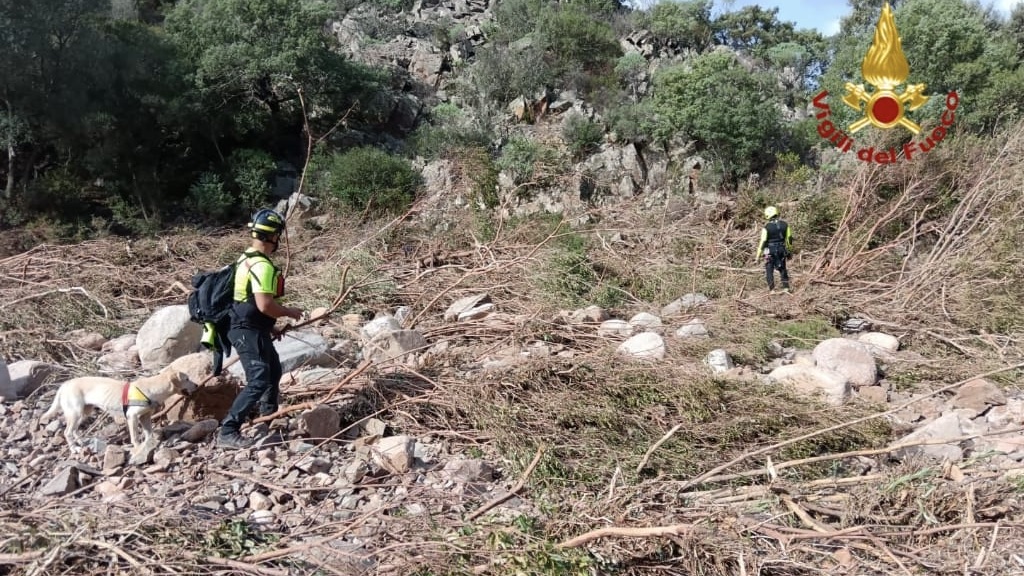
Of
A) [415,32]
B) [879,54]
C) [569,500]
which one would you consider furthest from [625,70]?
[569,500]

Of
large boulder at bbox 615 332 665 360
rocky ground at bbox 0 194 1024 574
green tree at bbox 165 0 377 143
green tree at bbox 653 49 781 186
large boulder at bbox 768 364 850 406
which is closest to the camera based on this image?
rocky ground at bbox 0 194 1024 574

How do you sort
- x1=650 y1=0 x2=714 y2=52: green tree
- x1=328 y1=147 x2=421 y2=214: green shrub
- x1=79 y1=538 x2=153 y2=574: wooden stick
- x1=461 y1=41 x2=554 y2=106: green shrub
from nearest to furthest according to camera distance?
x1=79 y1=538 x2=153 y2=574: wooden stick → x1=328 y1=147 x2=421 y2=214: green shrub → x1=461 y1=41 x2=554 y2=106: green shrub → x1=650 y1=0 x2=714 y2=52: green tree

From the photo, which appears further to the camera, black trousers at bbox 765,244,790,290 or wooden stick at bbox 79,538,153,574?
black trousers at bbox 765,244,790,290

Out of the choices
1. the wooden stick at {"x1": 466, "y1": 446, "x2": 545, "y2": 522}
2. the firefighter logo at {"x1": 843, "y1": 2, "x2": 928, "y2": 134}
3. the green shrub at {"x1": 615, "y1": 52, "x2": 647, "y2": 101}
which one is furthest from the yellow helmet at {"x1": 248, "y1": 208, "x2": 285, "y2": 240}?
the green shrub at {"x1": 615, "y1": 52, "x2": 647, "y2": 101}

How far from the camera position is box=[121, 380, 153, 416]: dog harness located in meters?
3.21

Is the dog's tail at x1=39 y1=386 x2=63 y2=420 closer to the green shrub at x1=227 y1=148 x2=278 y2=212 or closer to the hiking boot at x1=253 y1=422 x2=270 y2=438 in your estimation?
the hiking boot at x1=253 y1=422 x2=270 y2=438

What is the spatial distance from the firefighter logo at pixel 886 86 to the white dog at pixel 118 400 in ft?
33.4

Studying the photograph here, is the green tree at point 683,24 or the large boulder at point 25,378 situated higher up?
the green tree at point 683,24

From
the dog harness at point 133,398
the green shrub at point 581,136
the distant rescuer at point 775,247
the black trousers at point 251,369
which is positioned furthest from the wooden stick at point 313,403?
the green shrub at point 581,136

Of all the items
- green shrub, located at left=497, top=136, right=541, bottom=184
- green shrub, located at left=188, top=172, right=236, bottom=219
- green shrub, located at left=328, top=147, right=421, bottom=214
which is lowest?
green shrub, located at left=188, top=172, right=236, bottom=219

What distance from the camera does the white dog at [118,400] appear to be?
10.6 ft

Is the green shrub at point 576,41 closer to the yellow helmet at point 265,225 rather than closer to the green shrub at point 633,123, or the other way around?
the green shrub at point 633,123

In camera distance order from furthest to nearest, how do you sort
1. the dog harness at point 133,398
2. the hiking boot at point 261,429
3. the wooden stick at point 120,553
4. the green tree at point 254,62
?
the green tree at point 254,62 < the hiking boot at point 261,429 < the dog harness at point 133,398 < the wooden stick at point 120,553

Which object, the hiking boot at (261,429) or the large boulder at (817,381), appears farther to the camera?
the large boulder at (817,381)
